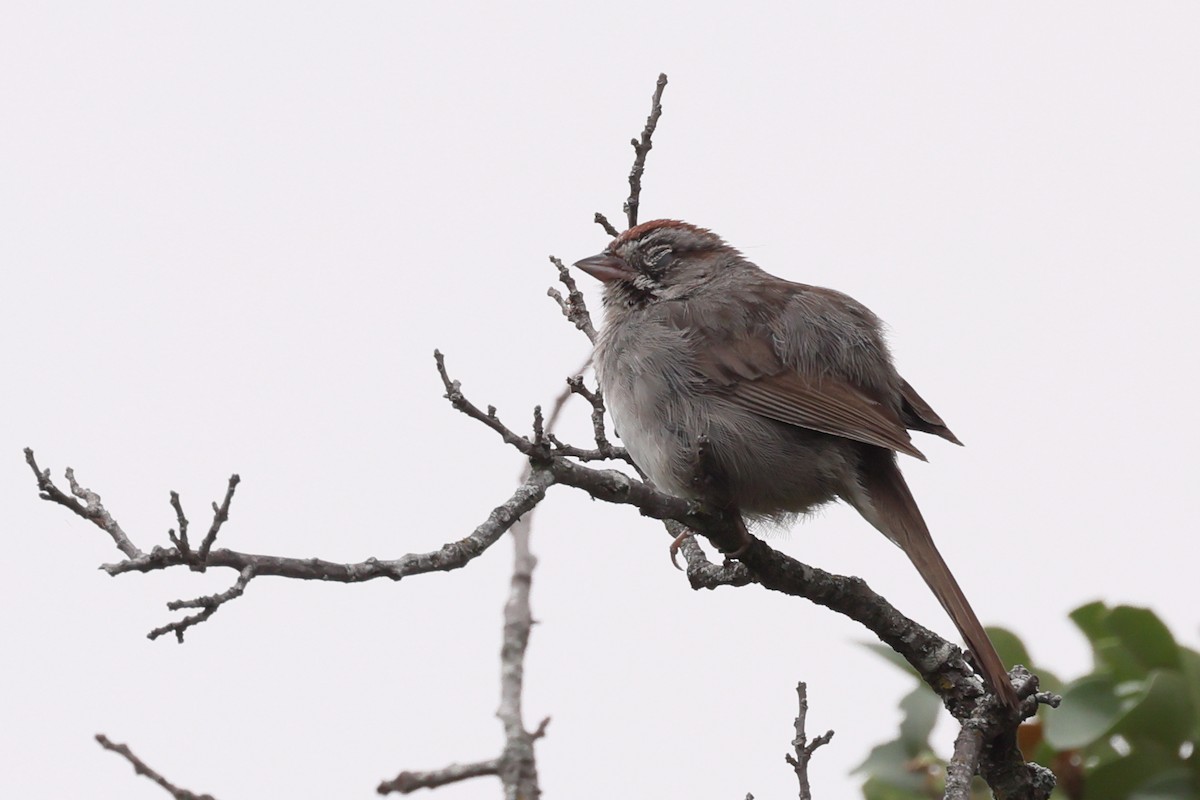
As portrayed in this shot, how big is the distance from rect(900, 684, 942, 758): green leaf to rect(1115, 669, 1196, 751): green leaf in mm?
752

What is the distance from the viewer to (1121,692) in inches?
210

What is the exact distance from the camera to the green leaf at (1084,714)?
5.11 m

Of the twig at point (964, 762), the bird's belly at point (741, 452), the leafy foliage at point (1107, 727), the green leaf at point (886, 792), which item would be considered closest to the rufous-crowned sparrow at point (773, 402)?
the bird's belly at point (741, 452)

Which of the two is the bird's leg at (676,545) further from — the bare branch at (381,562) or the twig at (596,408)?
the bare branch at (381,562)

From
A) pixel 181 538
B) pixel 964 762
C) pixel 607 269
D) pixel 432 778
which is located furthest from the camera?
pixel 607 269

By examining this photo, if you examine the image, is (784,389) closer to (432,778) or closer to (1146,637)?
(1146,637)

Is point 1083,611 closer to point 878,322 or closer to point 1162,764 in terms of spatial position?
point 1162,764

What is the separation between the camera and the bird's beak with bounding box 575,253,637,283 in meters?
5.89

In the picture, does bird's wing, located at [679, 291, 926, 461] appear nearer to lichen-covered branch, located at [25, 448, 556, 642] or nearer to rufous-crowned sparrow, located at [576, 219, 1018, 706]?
rufous-crowned sparrow, located at [576, 219, 1018, 706]

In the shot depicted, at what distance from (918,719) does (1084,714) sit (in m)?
0.69

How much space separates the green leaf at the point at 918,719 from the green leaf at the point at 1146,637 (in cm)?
81

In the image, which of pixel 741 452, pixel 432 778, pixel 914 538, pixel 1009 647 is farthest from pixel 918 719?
pixel 432 778

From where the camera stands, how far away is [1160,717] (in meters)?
5.21

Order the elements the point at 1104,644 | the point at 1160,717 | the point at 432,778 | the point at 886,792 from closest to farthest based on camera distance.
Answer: the point at 432,778 < the point at 1160,717 < the point at 886,792 < the point at 1104,644
